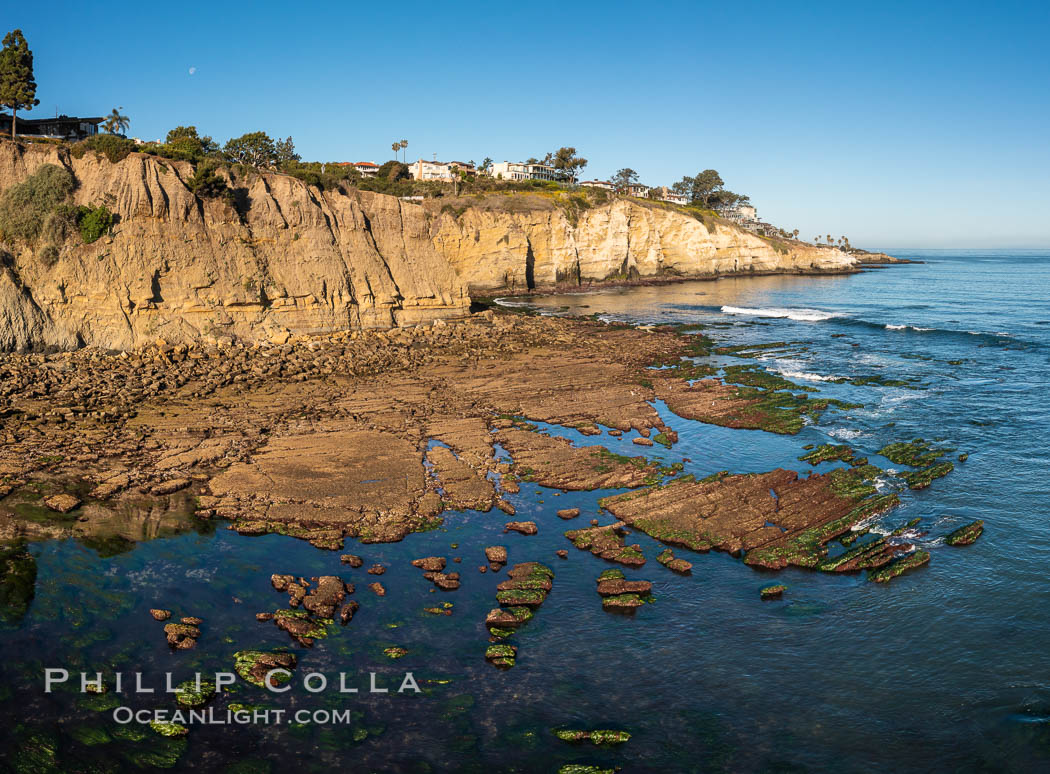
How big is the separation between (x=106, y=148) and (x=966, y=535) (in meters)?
42.9

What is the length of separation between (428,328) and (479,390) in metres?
15.1

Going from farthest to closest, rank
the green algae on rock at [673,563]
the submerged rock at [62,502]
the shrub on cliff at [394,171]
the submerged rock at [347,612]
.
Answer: the shrub on cliff at [394,171]
the submerged rock at [62,502]
the green algae on rock at [673,563]
the submerged rock at [347,612]

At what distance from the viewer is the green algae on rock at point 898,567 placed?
52.8ft

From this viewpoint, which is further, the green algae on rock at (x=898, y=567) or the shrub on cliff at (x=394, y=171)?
the shrub on cliff at (x=394, y=171)

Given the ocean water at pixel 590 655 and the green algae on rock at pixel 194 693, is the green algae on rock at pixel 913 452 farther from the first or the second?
the green algae on rock at pixel 194 693

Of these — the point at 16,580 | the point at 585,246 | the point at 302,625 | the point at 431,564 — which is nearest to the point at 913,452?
the point at 431,564

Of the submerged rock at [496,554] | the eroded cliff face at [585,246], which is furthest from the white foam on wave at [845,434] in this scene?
the eroded cliff face at [585,246]

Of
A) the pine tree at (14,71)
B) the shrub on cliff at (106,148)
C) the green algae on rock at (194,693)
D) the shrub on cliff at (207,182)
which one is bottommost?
the green algae on rock at (194,693)

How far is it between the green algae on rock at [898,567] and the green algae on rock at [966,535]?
1239 millimetres

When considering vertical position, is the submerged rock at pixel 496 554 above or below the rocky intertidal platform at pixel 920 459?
below

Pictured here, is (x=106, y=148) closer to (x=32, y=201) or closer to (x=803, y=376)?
(x=32, y=201)

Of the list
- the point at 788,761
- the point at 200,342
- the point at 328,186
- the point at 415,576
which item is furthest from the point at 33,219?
the point at 788,761

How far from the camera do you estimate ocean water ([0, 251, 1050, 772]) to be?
10.7 m

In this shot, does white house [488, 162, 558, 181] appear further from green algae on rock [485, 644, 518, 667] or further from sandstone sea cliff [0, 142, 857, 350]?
green algae on rock [485, 644, 518, 667]
